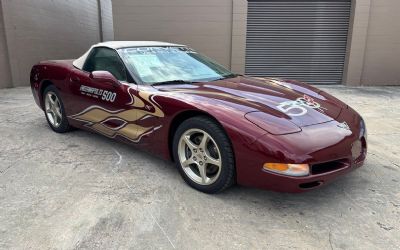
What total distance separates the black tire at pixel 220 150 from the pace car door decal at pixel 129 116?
1.24ft

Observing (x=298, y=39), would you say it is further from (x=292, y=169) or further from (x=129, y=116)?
(x=292, y=169)

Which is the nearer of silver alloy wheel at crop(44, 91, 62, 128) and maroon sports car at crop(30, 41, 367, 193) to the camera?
maroon sports car at crop(30, 41, 367, 193)

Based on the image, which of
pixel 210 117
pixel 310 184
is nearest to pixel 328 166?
pixel 310 184

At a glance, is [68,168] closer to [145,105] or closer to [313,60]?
[145,105]

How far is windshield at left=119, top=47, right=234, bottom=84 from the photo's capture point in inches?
146

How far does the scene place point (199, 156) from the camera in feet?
10.0

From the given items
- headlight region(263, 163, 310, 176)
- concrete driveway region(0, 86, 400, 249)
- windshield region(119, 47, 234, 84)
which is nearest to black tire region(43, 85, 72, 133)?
concrete driveway region(0, 86, 400, 249)

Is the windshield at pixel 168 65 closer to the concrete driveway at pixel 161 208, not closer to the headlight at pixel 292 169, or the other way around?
the concrete driveway at pixel 161 208

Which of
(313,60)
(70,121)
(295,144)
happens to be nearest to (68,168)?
(70,121)

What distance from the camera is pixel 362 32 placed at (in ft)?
33.5

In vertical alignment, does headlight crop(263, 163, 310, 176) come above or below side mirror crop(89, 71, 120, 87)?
below

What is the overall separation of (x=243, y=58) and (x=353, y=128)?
790 cm

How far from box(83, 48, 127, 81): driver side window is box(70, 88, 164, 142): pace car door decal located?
1.26ft

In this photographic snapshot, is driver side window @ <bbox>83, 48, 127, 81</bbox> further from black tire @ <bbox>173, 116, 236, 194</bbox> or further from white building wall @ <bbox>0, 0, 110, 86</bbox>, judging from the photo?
white building wall @ <bbox>0, 0, 110, 86</bbox>
